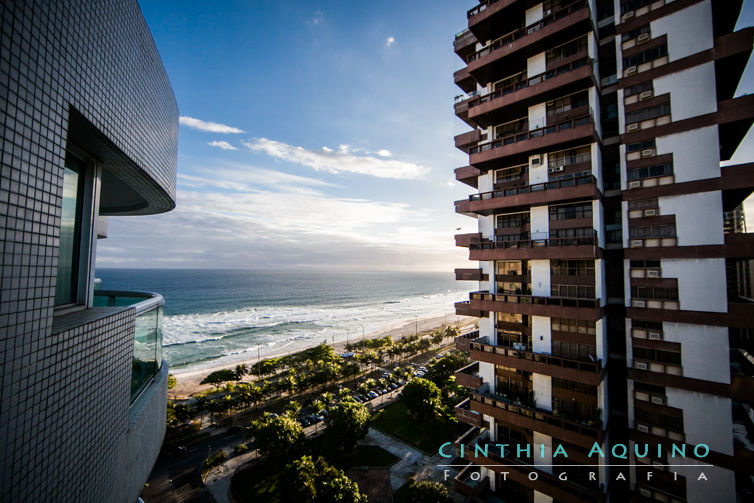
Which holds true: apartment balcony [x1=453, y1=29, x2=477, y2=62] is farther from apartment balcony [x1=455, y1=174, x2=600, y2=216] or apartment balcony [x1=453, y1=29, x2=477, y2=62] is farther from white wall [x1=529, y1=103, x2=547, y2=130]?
apartment balcony [x1=455, y1=174, x2=600, y2=216]

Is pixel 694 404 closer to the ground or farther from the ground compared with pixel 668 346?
closer to the ground

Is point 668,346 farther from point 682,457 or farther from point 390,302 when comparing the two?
point 390,302

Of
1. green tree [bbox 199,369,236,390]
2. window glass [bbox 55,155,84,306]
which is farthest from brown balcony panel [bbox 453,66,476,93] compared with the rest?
green tree [bbox 199,369,236,390]

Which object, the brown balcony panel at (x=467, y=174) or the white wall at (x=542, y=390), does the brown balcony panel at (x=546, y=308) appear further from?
the brown balcony panel at (x=467, y=174)

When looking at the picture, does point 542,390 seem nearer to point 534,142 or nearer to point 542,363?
point 542,363

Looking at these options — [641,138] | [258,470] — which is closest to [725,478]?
[641,138]

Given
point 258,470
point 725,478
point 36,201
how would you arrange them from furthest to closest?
point 258,470
point 725,478
point 36,201
